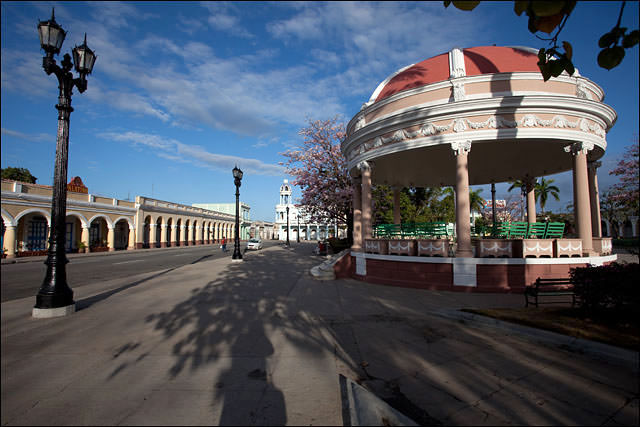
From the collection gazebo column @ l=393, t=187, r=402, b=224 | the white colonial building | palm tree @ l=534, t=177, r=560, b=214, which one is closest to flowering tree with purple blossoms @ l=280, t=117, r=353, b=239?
gazebo column @ l=393, t=187, r=402, b=224

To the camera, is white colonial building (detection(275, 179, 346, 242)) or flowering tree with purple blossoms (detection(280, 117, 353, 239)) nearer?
flowering tree with purple blossoms (detection(280, 117, 353, 239))

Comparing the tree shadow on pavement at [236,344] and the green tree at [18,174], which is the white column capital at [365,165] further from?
the green tree at [18,174]

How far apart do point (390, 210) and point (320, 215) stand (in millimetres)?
6200

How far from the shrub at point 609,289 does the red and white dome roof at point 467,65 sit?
25.7 ft

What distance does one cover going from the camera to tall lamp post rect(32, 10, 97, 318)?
6.20 m

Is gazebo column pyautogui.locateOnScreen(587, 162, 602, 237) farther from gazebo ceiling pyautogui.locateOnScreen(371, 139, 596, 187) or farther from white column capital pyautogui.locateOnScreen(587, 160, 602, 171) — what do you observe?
gazebo ceiling pyautogui.locateOnScreen(371, 139, 596, 187)

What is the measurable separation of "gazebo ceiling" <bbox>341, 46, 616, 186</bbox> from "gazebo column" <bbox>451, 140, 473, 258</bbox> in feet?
1.13

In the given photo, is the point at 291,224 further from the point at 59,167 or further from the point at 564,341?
the point at 564,341

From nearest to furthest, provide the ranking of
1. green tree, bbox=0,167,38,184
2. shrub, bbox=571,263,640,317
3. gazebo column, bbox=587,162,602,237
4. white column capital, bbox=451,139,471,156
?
shrub, bbox=571,263,640,317 < white column capital, bbox=451,139,471,156 < gazebo column, bbox=587,162,602,237 < green tree, bbox=0,167,38,184

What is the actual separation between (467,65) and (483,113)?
105 inches

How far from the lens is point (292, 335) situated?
5676mm

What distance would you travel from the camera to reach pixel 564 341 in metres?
4.97

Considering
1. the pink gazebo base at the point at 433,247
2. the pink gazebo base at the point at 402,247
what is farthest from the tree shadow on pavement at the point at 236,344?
the pink gazebo base at the point at 433,247

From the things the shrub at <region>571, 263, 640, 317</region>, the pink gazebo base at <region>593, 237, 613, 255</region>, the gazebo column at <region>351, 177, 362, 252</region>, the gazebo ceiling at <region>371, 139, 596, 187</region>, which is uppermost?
the gazebo ceiling at <region>371, 139, 596, 187</region>
